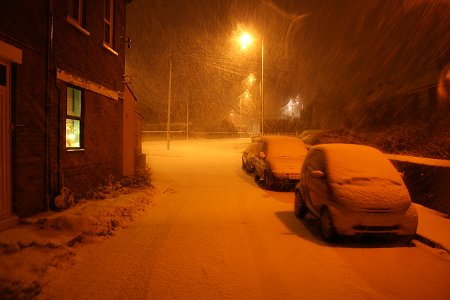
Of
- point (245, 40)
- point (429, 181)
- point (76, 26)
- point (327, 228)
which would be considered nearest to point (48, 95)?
point (76, 26)

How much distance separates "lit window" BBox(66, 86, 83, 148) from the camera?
31.0ft

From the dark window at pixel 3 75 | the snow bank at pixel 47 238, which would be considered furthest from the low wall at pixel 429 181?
the dark window at pixel 3 75

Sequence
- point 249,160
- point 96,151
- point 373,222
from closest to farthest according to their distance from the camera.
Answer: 1. point 373,222
2. point 96,151
3. point 249,160

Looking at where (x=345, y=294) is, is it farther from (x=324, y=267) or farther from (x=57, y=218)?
(x=57, y=218)

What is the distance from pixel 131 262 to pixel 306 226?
3.88 meters

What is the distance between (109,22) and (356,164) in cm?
895

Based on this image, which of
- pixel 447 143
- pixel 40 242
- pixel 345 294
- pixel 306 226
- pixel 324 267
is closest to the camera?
pixel 345 294

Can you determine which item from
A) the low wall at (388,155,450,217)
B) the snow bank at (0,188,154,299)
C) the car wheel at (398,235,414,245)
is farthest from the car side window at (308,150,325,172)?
the snow bank at (0,188,154,299)

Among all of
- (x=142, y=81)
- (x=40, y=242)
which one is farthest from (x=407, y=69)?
(x=142, y=81)

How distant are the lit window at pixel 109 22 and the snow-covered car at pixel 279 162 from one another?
6.42m

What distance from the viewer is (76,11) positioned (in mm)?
9695

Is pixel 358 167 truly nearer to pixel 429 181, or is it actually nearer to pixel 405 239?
pixel 405 239

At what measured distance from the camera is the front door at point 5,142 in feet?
21.7

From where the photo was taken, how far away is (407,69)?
27266 mm
